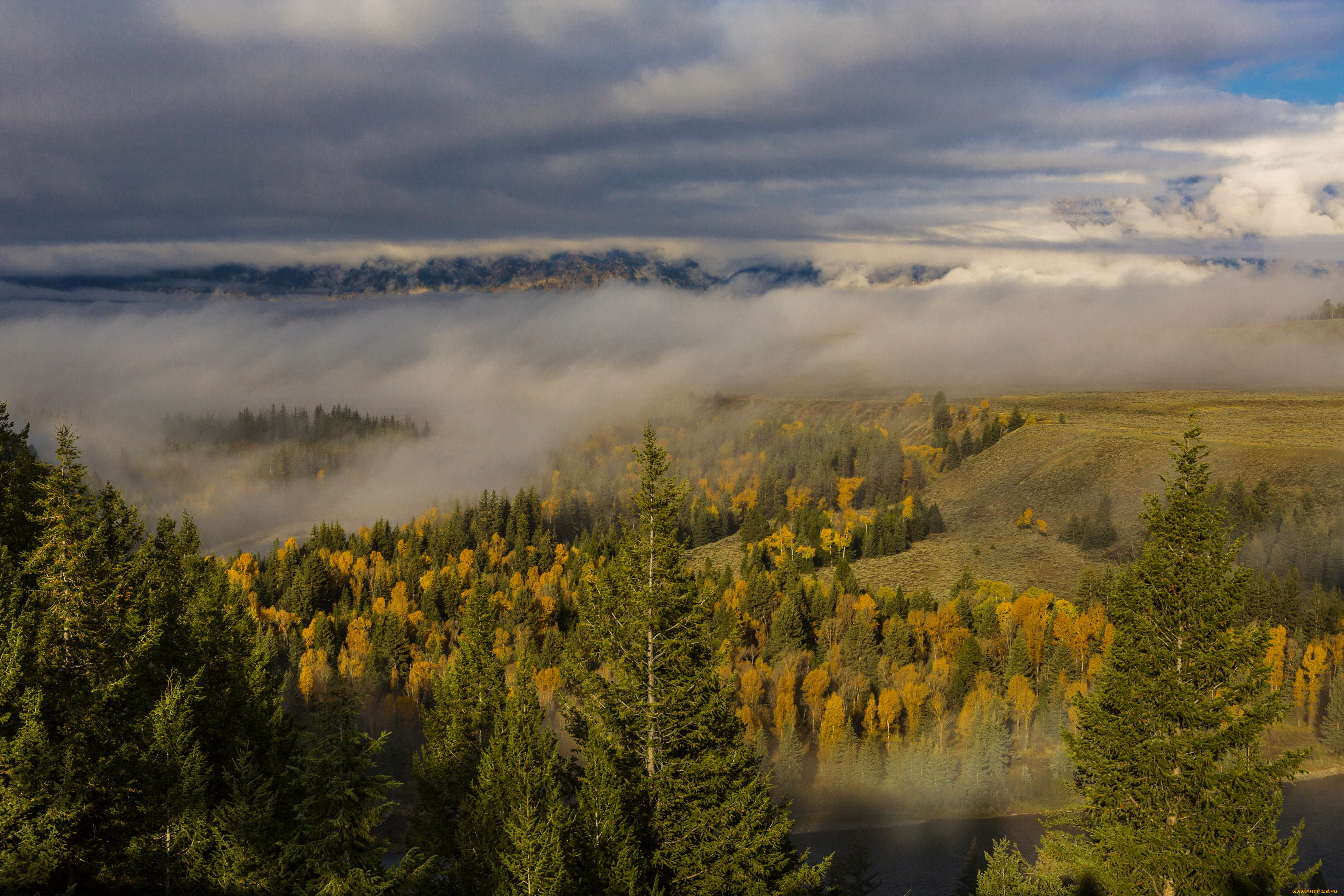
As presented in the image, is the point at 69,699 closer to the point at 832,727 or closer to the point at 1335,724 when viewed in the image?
the point at 832,727

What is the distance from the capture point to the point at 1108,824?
104 feet

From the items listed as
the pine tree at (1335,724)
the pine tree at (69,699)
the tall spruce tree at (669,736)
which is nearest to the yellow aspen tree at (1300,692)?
the pine tree at (1335,724)

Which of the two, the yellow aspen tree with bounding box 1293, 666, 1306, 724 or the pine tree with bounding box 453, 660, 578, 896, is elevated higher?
the pine tree with bounding box 453, 660, 578, 896

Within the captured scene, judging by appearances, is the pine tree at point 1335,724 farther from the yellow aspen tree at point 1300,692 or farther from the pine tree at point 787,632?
the pine tree at point 787,632

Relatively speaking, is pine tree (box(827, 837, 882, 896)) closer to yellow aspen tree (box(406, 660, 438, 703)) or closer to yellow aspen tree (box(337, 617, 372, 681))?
yellow aspen tree (box(406, 660, 438, 703))

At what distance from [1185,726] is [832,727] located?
12036cm

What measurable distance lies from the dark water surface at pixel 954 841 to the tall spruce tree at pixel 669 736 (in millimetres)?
77585

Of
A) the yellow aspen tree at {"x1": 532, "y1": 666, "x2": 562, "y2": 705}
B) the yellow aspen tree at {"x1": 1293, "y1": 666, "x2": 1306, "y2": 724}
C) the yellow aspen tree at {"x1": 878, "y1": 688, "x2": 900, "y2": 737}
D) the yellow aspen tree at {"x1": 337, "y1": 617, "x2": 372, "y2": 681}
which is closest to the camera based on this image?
the yellow aspen tree at {"x1": 878, "y1": 688, "x2": 900, "y2": 737}

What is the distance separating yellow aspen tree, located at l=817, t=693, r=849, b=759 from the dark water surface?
50.3 ft

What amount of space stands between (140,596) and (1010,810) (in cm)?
12548

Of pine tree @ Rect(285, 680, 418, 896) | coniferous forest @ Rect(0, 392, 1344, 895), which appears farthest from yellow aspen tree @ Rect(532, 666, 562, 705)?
pine tree @ Rect(285, 680, 418, 896)

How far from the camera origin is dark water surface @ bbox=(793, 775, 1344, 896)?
352 ft

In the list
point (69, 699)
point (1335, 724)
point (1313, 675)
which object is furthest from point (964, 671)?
point (69, 699)

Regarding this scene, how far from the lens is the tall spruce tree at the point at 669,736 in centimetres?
3575
